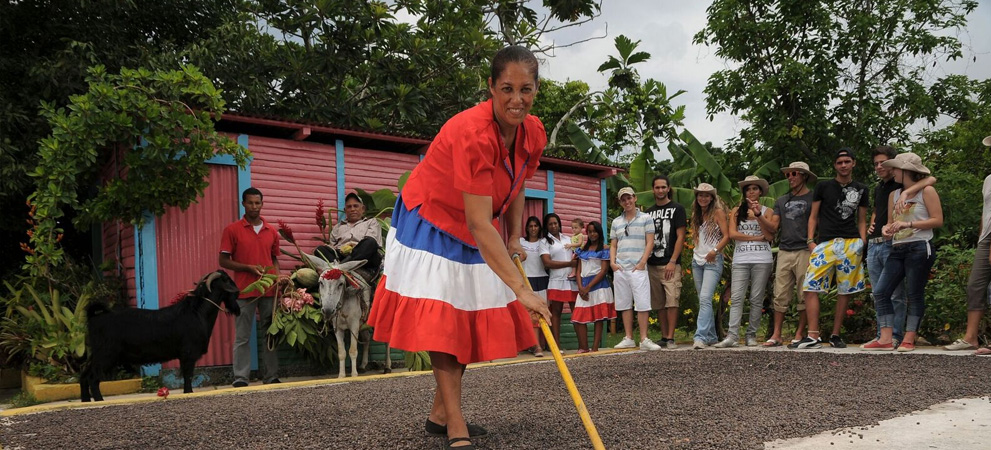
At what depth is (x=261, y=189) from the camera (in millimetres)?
9094

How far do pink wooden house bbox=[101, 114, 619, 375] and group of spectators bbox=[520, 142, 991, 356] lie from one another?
7.43ft

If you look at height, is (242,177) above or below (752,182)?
above

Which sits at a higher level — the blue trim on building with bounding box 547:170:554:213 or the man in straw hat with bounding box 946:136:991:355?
the blue trim on building with bounding box 547:170:554:213

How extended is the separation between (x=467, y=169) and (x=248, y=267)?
553cm

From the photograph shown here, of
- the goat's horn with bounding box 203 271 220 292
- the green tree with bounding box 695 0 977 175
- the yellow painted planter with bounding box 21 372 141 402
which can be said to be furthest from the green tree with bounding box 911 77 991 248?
the yellow painted planter with bounding box 21 372 141 402

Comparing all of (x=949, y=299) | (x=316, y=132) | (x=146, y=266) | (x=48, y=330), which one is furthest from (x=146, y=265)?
(x=949, y=299)

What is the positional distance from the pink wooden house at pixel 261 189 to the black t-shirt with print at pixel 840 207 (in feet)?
16.0

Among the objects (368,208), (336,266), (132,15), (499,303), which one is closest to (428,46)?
(132,15)

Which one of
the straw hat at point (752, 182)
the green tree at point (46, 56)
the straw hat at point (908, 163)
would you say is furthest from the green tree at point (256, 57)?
the straw hat at point (908, 163)

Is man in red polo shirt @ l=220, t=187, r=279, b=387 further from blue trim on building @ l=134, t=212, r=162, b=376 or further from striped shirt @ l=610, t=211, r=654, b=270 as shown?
striped shirt @ l=610, t=211, r=654, b=270

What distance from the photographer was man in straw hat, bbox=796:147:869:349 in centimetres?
764

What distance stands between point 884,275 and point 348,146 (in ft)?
20.7

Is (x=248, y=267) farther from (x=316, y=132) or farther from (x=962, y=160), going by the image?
(x=962, y=160)

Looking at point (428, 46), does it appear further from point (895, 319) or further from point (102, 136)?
point (895, 319)
